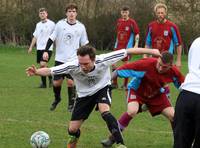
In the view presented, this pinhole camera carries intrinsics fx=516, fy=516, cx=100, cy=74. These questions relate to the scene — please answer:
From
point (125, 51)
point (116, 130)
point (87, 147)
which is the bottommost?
point (87, 147)

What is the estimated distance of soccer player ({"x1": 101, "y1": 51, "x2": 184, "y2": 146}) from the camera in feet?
24.5

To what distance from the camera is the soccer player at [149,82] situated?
24.5 ft

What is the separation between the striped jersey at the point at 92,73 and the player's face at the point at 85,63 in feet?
0.45

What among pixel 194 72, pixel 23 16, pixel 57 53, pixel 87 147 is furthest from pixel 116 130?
pixel 23 16

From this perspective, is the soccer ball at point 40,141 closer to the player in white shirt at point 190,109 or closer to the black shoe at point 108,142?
the black shoe at point 108,142

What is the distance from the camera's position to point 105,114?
7.06 metres

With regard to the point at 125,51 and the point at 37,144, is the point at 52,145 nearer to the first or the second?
the point at 37,144

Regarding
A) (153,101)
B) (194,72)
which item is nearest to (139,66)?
(153,101)

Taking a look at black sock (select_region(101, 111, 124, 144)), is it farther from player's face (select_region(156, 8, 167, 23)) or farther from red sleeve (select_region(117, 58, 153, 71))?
player's face (select_region(156, 8, 167, 23))

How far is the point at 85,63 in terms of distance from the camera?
22.8 feet

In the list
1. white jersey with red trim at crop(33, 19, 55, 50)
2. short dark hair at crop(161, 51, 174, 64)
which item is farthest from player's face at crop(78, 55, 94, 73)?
white jersey with red trim at crop(33, 19, 55, 50)

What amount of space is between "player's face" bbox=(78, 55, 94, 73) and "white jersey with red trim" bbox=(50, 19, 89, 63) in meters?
4.47

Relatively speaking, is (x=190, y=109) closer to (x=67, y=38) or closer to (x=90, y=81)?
(x=90, y=81)

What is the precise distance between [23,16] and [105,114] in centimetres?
3541
